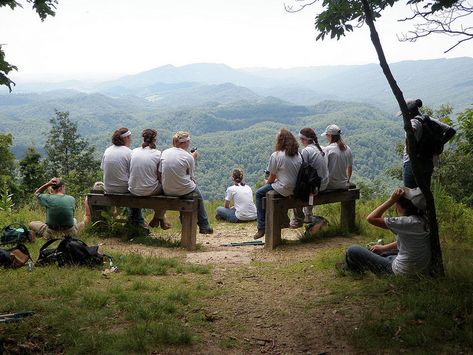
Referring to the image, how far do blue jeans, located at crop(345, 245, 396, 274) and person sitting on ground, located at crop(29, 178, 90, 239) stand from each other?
391 cm

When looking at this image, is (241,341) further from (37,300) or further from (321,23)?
(321,23)

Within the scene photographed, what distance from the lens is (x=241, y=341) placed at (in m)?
3.36

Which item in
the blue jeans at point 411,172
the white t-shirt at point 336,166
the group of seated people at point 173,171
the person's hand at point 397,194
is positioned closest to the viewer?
the person's hand at point 397,194

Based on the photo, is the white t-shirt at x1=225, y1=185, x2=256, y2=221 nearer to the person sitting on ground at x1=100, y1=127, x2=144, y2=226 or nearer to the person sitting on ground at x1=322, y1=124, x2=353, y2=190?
the person sitting on ground at x1=322, y1=124, x2=353, y2=190

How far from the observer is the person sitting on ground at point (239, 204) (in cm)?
924

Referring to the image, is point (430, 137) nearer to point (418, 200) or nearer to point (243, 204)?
point (418, 200)

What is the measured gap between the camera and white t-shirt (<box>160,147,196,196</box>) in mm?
6527

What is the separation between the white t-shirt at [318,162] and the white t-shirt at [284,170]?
144 mm

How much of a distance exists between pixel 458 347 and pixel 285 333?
114cm

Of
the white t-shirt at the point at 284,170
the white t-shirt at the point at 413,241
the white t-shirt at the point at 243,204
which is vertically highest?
the white t-shirt at the point at 284,170

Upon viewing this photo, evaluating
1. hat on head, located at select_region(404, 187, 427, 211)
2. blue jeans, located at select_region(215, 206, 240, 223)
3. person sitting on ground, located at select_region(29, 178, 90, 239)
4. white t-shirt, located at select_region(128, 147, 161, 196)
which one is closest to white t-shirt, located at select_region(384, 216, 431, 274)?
hat on head, located at select_region(404, 187, 427, 211)

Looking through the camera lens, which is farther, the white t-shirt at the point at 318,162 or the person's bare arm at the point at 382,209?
the white t-shirt at the point at 318,162

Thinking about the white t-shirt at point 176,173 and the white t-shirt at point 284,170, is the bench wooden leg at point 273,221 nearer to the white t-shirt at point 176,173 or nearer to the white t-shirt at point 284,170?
the white t-shirt at point 284,170

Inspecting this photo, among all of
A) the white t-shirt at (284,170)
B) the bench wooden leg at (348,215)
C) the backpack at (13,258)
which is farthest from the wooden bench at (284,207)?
the backpack at (13,258)
